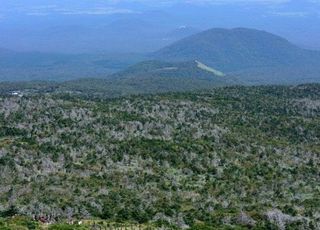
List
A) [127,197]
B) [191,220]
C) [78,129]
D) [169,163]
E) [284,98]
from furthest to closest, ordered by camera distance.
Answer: [284,98] → [78,129] → [169,163] → [127,197] → [191,220]

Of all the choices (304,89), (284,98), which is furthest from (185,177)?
(304,89)

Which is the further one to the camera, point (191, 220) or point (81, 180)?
point (81, 180)

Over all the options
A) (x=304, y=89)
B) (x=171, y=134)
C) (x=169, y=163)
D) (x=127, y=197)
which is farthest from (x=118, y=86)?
(x=127, y=197)

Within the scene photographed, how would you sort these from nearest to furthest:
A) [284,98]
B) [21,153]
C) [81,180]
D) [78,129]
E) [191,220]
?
[191,220] < [81,180] < [21,153] < [78,129] < [284,98]

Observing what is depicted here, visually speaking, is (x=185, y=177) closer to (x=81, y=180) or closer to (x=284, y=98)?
(x=81, y=180)

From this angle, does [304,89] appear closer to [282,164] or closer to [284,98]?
[284,98]

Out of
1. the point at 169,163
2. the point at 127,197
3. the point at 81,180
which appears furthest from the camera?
the point at 169,163
